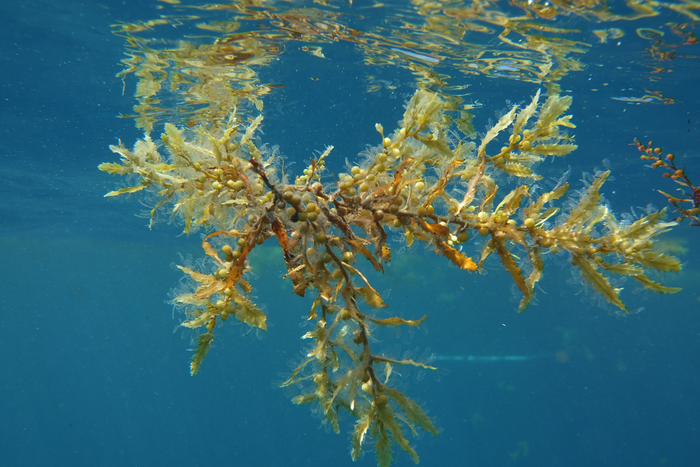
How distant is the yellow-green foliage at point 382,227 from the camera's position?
198cm

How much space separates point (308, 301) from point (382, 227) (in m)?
17.9

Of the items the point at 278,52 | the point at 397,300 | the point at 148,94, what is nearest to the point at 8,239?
the point at 148,94

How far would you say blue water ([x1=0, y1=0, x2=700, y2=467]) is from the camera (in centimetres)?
798

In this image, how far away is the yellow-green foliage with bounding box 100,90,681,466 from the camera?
6.51ft

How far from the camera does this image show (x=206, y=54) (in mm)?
7160

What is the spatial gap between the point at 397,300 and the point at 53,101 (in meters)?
69.3

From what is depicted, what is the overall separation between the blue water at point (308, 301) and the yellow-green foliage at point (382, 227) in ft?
1.10

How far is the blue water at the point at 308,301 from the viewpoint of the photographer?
26.2 feet

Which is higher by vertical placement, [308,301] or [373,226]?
[373,226]

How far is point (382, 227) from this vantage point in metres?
2.34

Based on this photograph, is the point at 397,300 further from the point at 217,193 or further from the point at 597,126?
the point at 217,193

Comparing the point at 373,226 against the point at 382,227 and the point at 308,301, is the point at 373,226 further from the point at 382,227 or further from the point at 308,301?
the point at 308,301

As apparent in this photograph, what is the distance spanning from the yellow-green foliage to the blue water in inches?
13.2

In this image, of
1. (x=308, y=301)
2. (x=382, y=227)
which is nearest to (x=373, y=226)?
(x=382, y=227)
